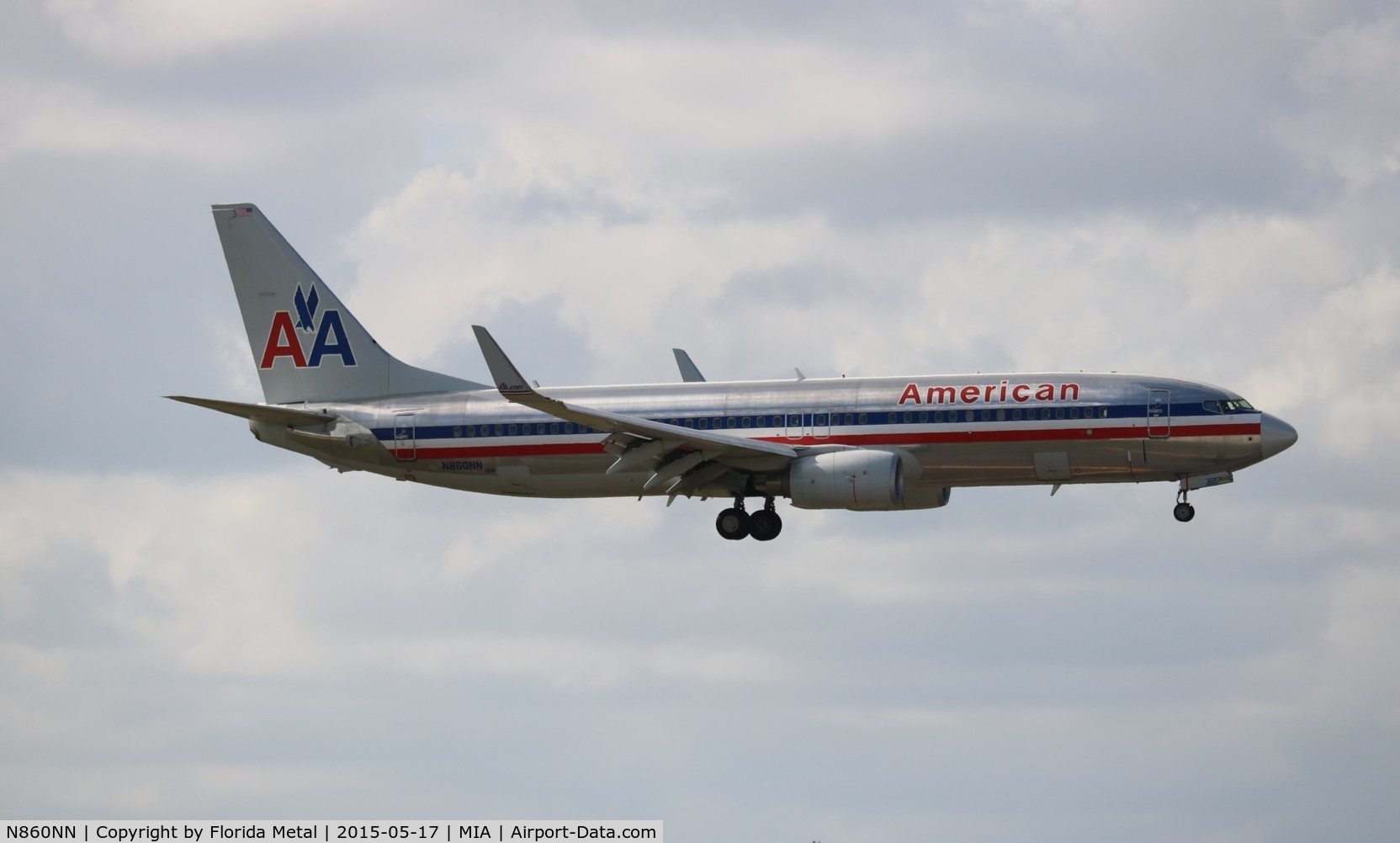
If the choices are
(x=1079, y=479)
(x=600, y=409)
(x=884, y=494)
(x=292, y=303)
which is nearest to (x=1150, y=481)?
(x=1079, y=479)

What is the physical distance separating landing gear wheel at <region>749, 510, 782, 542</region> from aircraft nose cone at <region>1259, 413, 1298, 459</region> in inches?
626

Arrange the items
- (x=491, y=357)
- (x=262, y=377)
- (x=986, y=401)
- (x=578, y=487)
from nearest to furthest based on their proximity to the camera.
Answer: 1. (x=491, y=357)
2. (x=986, y=401)
3. (x=578, y=487)
4. (x=262, y=377)

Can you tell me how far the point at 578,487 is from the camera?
6694 centimetres

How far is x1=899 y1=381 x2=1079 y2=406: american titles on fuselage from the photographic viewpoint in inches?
2437

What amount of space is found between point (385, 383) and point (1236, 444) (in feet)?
97.8

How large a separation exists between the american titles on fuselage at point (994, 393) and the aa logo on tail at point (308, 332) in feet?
71.5

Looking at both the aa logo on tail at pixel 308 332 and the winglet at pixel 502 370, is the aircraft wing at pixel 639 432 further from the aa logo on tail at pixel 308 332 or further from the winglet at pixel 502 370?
the aa logo on tail at pixel 308 332

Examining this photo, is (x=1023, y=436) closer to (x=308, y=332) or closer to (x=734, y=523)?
(x=734, y=523)

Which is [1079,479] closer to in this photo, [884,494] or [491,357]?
[884,494]

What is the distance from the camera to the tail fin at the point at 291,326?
71.6 m

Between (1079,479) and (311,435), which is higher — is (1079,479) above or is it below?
below

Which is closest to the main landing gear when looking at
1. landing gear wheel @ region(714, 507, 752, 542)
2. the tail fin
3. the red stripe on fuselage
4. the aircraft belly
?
landing gear wheel @ region(714, 507, 752, 542)

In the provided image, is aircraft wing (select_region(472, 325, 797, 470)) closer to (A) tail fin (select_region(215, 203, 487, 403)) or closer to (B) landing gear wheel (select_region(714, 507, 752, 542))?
(B) landing gear wheel (select_region(714, 507, 752, 542))

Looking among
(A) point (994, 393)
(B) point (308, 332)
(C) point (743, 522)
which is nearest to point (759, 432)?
(C) point (743, 522)
